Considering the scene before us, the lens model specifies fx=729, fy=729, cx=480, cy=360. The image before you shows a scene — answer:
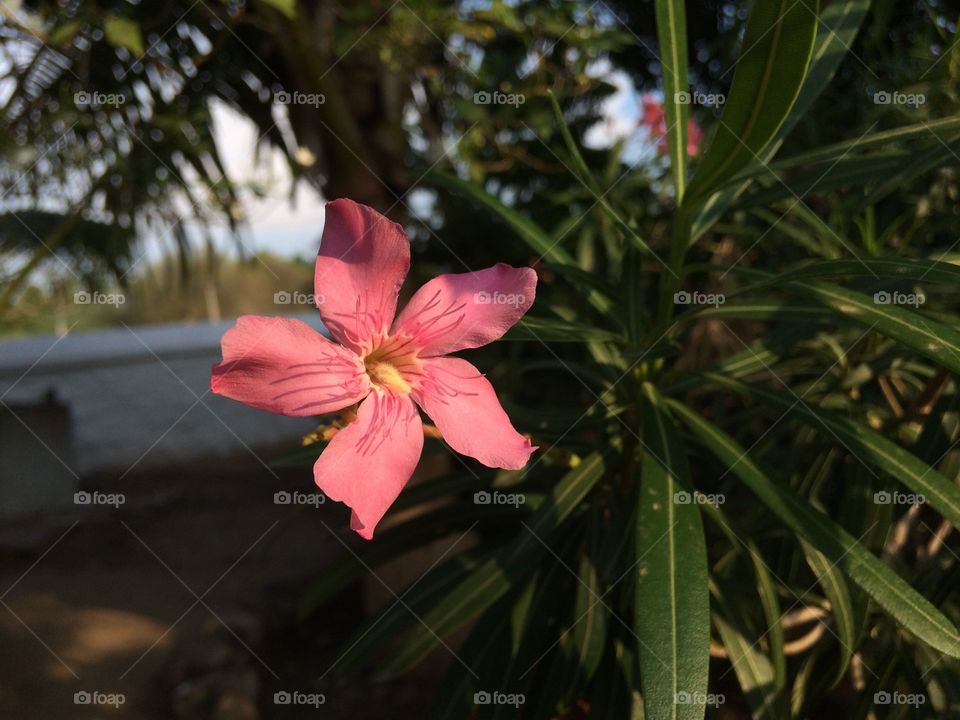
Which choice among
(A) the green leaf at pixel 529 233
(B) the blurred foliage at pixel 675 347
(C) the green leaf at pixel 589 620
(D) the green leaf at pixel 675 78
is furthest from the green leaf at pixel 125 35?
(C) the green leaf at pixel 589 620

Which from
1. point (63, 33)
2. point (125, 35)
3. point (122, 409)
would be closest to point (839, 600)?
point (125, 35)

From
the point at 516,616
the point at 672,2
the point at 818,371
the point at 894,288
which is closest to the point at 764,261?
the point at 818,371

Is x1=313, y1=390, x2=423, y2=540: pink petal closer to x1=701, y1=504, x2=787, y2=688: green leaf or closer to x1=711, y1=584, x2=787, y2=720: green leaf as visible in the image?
x1=701, y1=504, x2=787, y2=688: green leaf

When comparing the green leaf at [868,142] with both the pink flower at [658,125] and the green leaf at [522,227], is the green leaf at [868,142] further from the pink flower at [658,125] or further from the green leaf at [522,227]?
the pink flower at [658,125]

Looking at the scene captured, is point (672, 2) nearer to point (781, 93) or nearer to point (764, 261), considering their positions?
point (781, 93)

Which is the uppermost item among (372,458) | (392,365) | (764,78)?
(764,78)

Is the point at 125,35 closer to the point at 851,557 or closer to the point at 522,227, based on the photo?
the point at 522,227
